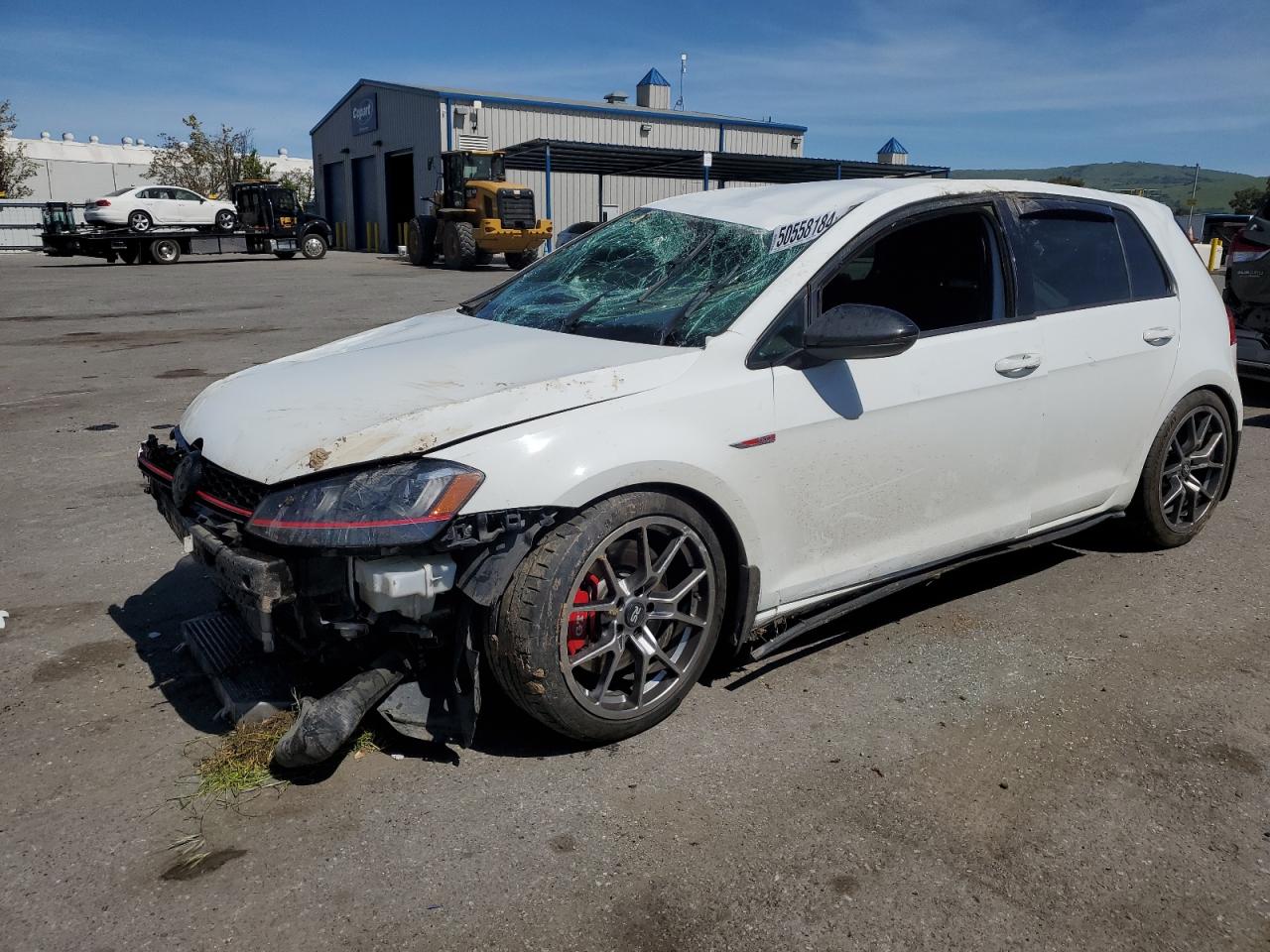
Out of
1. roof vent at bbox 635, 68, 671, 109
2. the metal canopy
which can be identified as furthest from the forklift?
roof vent at bbox 635, 68, 671, 109

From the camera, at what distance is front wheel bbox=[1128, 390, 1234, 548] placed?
4586 millimetres

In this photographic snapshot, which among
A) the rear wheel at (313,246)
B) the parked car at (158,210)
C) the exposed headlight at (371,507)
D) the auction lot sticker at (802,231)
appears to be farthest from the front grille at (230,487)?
the rear wheel at (313,246)

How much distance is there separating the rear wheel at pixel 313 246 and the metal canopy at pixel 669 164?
700 cm

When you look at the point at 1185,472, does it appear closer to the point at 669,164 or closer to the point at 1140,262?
the point at 1140,262

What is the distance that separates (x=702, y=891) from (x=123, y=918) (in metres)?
1.35

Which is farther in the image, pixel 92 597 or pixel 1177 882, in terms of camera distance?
pixel 92 597

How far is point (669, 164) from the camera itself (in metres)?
35.3

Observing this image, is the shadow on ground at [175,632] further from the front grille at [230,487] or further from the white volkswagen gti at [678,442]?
the front grille at [230,487]

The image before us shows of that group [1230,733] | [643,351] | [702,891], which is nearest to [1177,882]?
[1230,733]

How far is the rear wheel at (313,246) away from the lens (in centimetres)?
3367

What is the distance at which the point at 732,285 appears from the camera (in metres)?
3.50

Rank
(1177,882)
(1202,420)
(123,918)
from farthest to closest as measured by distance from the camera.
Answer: (1202,420)
(1177,882)
(123,918)

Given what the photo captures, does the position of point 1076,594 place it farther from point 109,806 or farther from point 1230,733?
point 109,806

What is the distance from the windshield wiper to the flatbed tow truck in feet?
101
